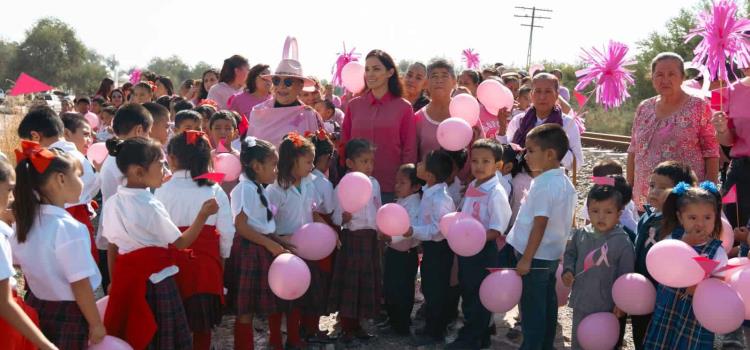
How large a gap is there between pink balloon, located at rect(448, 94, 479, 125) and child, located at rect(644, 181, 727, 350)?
4.83 ft

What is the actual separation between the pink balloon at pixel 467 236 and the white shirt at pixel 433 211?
0.29 m

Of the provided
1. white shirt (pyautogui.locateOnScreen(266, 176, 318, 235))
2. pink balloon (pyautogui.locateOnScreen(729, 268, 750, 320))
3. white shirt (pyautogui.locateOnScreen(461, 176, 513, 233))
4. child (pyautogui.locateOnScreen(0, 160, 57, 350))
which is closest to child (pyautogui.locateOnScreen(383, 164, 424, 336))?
white shirt (pyautogui.locateOnScreen(461, 176, 513, 233))

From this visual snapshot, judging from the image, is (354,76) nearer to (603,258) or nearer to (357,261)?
(357,261)

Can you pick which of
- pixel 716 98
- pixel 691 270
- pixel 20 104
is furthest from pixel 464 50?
pixel 20 104

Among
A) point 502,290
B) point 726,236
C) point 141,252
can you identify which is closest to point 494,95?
point 502,290

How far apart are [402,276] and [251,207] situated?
4.01 ft

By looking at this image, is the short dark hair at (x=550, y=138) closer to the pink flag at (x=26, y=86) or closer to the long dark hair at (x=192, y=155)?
the long dark hair at (x=192, y=155)

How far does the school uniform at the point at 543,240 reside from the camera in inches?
152

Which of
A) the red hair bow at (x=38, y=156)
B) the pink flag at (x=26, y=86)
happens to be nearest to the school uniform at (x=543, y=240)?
the red hair bow at (x=38, y=156)

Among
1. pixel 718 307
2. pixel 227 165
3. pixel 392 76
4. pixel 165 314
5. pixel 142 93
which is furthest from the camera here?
pixel 142 93

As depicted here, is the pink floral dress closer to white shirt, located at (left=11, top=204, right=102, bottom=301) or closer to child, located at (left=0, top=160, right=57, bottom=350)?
white shirt, located at (left=11, top=204, right=102, bottom=301)

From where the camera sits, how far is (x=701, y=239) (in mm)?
3551

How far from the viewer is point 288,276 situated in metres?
3.82

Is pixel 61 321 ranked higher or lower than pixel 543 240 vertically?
lower
